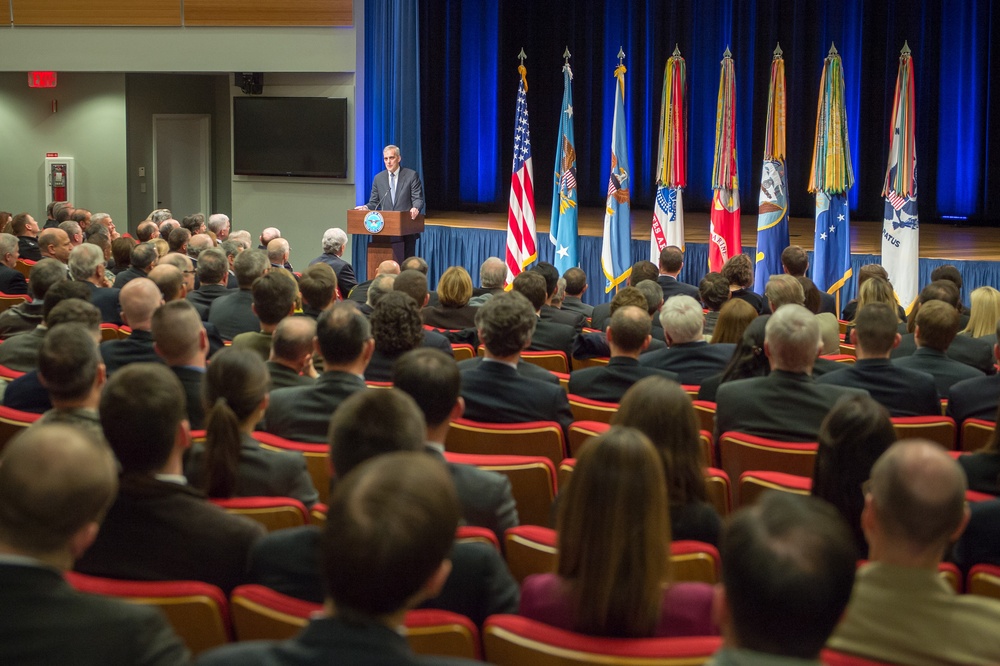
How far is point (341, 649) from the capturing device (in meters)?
1.57

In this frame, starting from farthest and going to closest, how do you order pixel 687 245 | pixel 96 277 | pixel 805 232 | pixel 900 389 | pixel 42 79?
pixel 42 79
pixel 805 232
pixel 687 245
pixel 96 277
pixel 900 389

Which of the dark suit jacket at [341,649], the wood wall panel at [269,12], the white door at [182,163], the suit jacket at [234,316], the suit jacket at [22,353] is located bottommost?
the dark suit jacket at [341,649]

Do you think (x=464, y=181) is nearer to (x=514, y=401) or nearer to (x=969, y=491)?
(x=514, y=401)

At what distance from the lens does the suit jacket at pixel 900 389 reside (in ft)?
14.1

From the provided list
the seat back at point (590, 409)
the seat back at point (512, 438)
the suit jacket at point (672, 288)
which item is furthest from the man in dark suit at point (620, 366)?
the suit jacket at point (672, 288)

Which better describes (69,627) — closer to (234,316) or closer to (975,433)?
(975,433)

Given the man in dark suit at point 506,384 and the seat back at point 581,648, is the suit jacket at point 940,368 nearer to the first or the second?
the man in dark suit at point 506,384

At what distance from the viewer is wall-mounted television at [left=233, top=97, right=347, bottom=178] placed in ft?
40.5

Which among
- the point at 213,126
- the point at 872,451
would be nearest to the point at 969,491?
the point at 872,451

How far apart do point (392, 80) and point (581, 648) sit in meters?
10.7

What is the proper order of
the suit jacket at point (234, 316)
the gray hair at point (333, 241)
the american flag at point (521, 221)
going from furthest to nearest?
the american flag at point (521, 221)
the gray hair at point (333, 241)
the suit jacket at point (234, 316)

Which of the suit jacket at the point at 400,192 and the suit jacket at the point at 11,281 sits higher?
the suit jacket at the point at 400,192

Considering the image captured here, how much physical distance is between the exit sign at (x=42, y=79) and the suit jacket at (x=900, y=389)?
40.1ft

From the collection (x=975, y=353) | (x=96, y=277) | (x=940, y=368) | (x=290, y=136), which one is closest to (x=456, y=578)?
(x=940, y=368)
